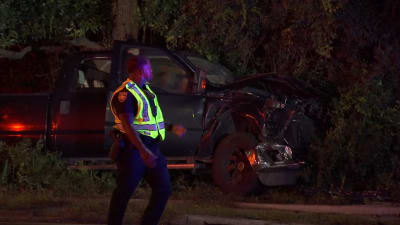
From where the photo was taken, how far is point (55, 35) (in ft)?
42.2

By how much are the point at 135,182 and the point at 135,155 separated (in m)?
0.22

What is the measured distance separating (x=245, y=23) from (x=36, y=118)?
3748 millimetres

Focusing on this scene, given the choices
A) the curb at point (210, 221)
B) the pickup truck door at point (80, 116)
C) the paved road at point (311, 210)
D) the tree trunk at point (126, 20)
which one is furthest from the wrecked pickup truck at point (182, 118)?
the tree trunk at point (126, 20)

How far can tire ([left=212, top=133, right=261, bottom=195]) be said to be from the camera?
9.50 metres

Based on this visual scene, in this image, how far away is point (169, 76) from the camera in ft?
31.9

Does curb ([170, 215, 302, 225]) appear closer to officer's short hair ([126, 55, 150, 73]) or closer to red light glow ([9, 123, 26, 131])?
officer's short hair ([126, 55, 150, 73])

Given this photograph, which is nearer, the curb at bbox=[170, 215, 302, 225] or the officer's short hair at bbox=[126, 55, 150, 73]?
the officer's short hair at bbox=[126, 55, 150, 73]

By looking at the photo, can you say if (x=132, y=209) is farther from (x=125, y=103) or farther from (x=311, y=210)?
(x=125, y=103)

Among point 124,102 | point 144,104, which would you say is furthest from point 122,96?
point 144,104

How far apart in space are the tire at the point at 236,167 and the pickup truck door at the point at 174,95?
364 mm

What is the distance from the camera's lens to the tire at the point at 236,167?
950cm

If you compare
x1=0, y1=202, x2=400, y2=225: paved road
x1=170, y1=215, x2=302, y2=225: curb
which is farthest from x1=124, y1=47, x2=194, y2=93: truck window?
x1=170, y1=215, x2=302, y2=225: curb

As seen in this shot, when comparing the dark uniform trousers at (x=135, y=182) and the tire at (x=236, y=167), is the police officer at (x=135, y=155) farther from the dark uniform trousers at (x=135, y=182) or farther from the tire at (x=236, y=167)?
the tire at (x=236, y=167)

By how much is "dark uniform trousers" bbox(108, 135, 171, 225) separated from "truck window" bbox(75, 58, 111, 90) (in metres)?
3.87
